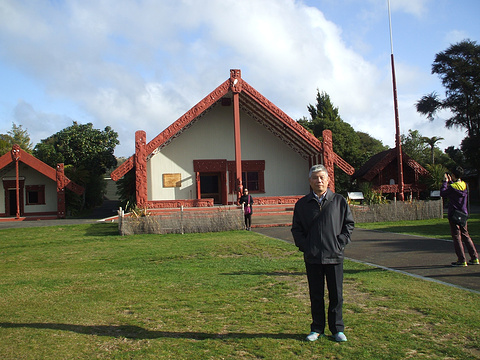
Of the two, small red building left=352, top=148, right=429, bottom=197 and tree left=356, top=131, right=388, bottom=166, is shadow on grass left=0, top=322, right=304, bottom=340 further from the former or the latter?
tree left=356, top=131, right=388, bottom=166

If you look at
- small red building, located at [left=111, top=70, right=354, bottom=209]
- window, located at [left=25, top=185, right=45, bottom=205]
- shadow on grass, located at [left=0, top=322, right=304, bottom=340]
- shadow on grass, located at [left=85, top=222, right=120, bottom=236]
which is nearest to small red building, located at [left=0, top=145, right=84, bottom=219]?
window, located at [left=25, top=185, right=45, bottom=205]

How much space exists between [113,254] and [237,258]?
331 centimetres

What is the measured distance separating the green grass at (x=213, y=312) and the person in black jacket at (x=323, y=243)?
0.74ft

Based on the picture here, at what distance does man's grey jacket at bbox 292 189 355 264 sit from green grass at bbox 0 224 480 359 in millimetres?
841

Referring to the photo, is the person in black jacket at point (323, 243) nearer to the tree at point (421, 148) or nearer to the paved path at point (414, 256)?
the paved path at point (414, 256)

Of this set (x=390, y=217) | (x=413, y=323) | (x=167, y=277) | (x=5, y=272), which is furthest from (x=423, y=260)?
(x=390, y=217)

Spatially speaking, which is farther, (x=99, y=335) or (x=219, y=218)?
(x=219, y=218)

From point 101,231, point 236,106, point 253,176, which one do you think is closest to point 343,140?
point 253,176

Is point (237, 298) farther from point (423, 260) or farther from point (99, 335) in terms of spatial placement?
point (423, 260)

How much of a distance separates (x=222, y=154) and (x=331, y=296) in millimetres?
21941

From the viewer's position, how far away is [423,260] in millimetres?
8641

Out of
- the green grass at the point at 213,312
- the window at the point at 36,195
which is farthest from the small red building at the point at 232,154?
the green grass at the point at 213,312

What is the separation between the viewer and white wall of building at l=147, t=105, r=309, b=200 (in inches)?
1000

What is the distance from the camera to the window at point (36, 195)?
94.5 ft
